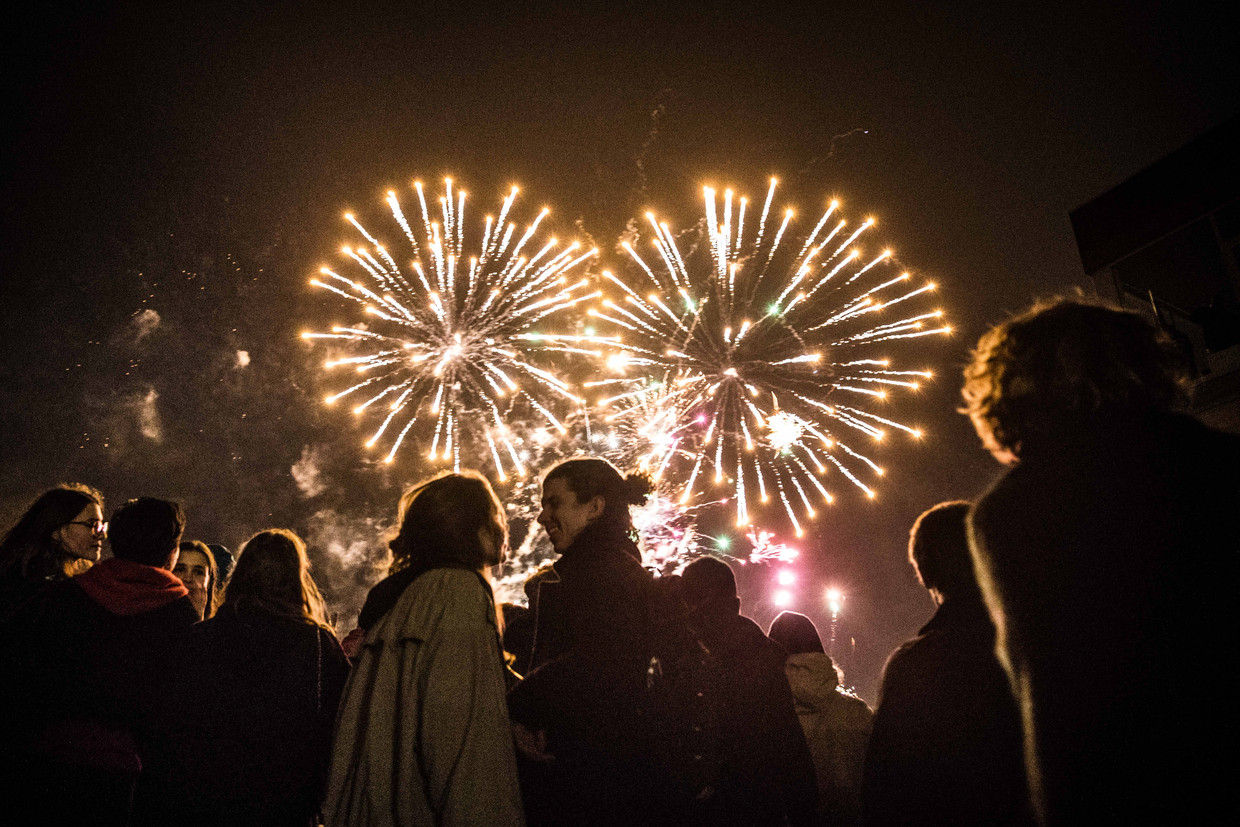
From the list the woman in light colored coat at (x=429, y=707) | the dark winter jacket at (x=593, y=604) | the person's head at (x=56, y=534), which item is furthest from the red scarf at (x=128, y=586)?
the dark winter jacket at (x=593, y=604)

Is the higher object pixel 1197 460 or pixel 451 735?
pixel 1197 460

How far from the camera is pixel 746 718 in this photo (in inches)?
136

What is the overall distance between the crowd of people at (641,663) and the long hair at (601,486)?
0.05 ft

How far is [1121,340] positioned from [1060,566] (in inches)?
30.0

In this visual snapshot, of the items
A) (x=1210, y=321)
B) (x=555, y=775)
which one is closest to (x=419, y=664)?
(x=555, y=775)

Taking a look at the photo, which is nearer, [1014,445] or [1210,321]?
[1014,445]

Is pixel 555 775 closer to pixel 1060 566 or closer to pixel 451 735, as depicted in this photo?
pixel 451 735

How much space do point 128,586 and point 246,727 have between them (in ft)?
3.02

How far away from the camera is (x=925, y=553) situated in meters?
3.37

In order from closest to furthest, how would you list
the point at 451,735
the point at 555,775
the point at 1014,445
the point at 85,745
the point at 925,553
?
1. the point at 1014,445
2. the point at 451,735
3. the point at 555,775
4. the point at 85,745
5. the point at 925,553

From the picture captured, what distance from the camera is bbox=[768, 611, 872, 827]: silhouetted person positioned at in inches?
165

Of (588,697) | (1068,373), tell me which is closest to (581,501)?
(588,697)

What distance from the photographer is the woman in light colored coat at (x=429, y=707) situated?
241 centimetres

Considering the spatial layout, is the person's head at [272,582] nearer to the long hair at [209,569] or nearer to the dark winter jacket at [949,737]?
the long hair at [209,569]
